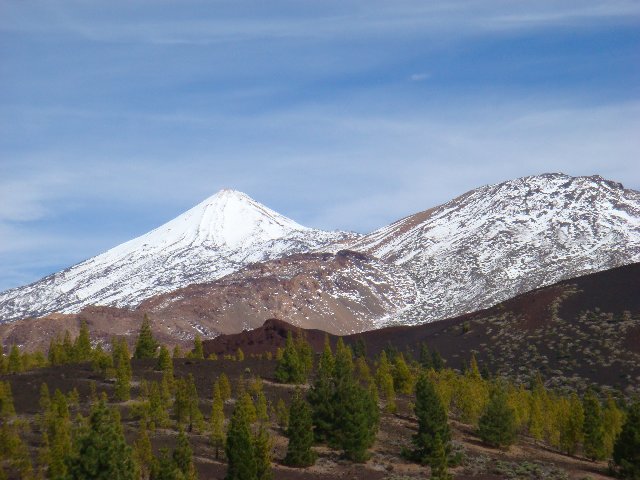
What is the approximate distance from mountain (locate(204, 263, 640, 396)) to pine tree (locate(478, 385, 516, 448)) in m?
31.9

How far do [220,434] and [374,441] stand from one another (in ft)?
34.0

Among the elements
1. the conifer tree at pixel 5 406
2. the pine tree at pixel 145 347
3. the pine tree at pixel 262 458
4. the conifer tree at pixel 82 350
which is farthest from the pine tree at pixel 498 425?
the conifer tree at pixel 82 350

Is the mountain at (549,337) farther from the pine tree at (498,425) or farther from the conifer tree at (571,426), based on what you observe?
the pine tree at (498,425)

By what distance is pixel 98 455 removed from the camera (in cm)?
2809

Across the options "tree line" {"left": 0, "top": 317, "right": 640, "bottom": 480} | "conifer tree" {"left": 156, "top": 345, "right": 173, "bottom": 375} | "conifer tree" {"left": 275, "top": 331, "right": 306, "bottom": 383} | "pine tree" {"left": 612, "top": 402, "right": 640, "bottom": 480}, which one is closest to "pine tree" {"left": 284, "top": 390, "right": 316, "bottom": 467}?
"tree line" {"left": 0, "top": 317, "right": 640, "bottom": 480}

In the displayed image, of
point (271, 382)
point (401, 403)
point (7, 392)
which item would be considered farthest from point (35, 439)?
point (401, 403)

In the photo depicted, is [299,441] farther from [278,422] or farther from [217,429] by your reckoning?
[278,422]

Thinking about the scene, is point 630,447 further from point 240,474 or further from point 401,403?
point 240,474

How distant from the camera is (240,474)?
37969 mm

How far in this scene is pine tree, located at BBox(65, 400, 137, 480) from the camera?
2805 centimetres

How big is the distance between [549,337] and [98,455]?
284 ft

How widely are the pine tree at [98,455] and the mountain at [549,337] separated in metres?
64.7

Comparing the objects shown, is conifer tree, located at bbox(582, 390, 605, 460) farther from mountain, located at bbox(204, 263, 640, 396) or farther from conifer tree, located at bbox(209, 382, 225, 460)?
mountain, located at bbox(204, 263, 640, 396)

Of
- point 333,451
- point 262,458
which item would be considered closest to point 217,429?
point 262,458
